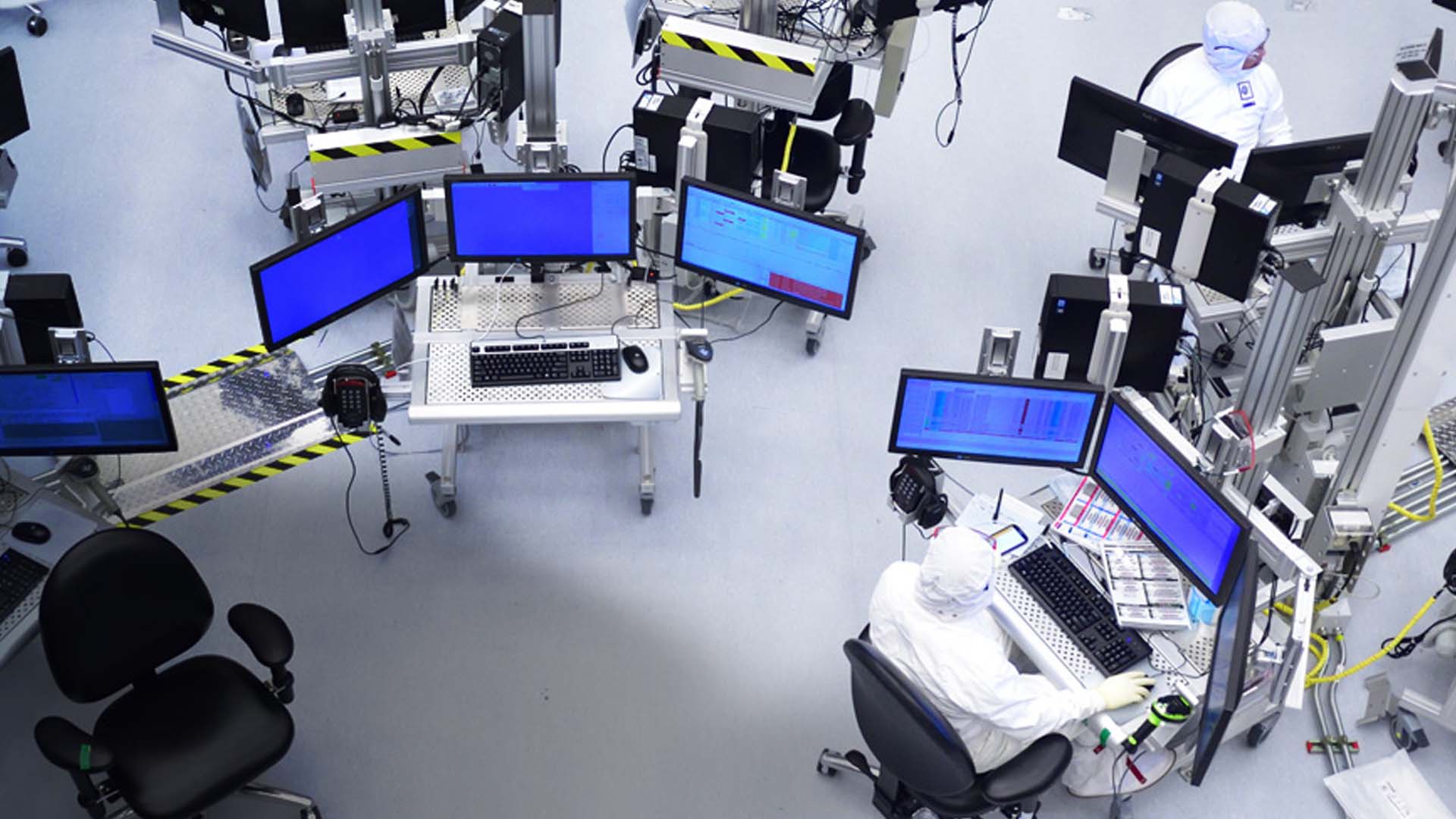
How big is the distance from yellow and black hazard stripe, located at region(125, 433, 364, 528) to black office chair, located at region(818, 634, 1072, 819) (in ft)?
6.26

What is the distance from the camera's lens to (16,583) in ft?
13.2

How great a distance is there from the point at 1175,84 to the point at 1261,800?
8.69 ft

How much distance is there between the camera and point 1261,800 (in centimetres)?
419

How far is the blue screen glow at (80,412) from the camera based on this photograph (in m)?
3.87

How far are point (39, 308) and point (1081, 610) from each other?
3065mm

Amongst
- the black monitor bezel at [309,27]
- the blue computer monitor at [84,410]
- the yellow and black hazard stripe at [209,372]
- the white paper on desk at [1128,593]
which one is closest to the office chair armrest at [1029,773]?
the white paper on desk at [1128,593]

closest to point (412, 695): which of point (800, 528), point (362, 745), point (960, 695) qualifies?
point (362, 745)

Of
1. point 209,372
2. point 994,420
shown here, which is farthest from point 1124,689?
point 209,372

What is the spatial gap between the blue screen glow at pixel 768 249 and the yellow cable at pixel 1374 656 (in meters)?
1.87

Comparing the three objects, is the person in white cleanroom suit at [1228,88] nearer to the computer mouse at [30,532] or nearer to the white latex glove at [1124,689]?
the white latex glove at [1124,689]

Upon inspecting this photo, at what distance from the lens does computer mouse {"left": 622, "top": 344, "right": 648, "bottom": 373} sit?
4.43m

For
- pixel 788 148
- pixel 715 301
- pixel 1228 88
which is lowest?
pixel 715 301

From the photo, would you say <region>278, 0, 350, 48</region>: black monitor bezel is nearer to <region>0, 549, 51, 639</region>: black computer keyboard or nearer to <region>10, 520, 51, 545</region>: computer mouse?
<region>10, 520, 51, 545</region>: computer mouse

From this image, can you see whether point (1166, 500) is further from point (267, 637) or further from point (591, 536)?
point (267, 637)
